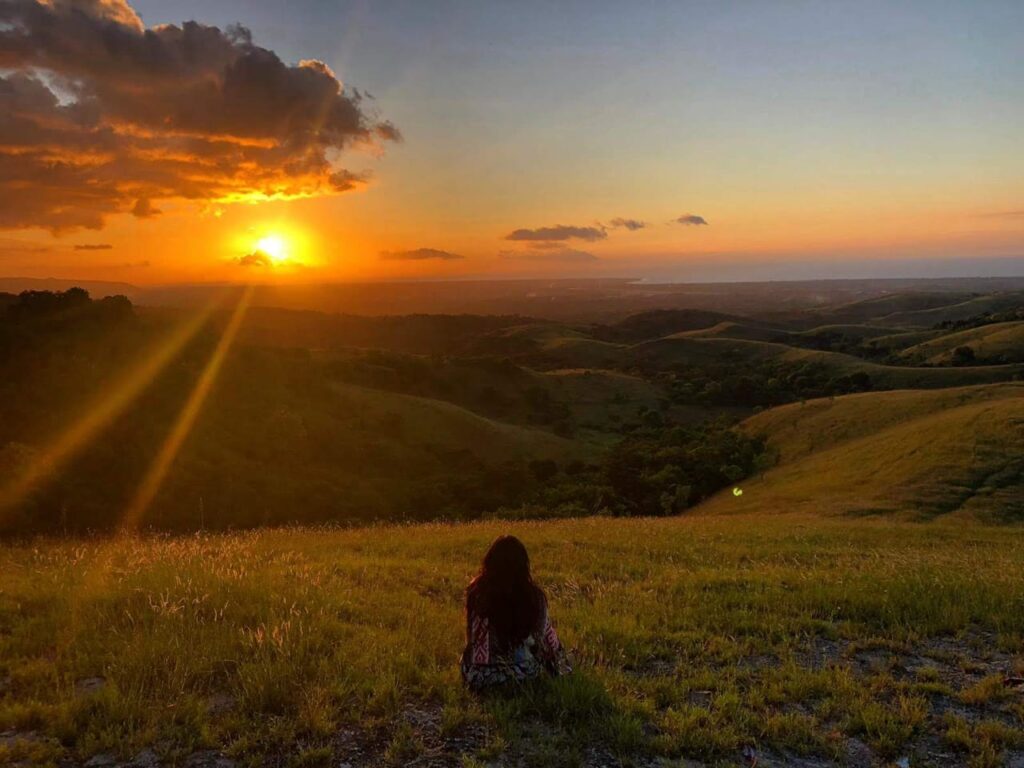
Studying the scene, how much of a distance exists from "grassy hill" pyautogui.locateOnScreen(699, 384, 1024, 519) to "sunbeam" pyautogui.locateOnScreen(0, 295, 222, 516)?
43.9 meters

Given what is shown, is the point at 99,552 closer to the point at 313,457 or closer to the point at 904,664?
the point at 904,664

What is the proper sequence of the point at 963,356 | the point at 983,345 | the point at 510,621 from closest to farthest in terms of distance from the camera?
the point at 510,621, the point at 963,356, the point at 983,345

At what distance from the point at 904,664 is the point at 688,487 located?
1972 inches

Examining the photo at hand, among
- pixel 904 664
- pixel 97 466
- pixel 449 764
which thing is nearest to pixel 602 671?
pixel 449 764

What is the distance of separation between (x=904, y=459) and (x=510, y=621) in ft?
141

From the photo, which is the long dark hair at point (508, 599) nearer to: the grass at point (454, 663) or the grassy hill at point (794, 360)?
the grass at point (454, 663)

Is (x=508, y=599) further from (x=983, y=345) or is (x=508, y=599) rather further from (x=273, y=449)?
(x=983, y=345)

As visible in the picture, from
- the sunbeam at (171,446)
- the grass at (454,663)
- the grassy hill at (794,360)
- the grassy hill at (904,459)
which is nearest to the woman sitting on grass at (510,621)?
the grass at (454,663)

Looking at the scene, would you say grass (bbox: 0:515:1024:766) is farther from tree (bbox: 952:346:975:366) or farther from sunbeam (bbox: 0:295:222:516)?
tree (bbox: 952:346:975:366)

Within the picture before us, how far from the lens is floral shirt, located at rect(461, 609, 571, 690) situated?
6086 millimetres

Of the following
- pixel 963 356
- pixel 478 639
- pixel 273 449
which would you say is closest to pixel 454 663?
pixel 478 639

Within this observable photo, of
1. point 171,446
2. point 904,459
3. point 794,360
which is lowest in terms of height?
point 171,446

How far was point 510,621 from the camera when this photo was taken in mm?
6285

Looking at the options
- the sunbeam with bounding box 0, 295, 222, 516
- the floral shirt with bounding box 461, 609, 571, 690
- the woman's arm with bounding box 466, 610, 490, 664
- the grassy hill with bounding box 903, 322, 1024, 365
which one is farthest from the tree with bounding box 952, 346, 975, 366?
the woman's arm with bounding box 466, 610, 490, 664
